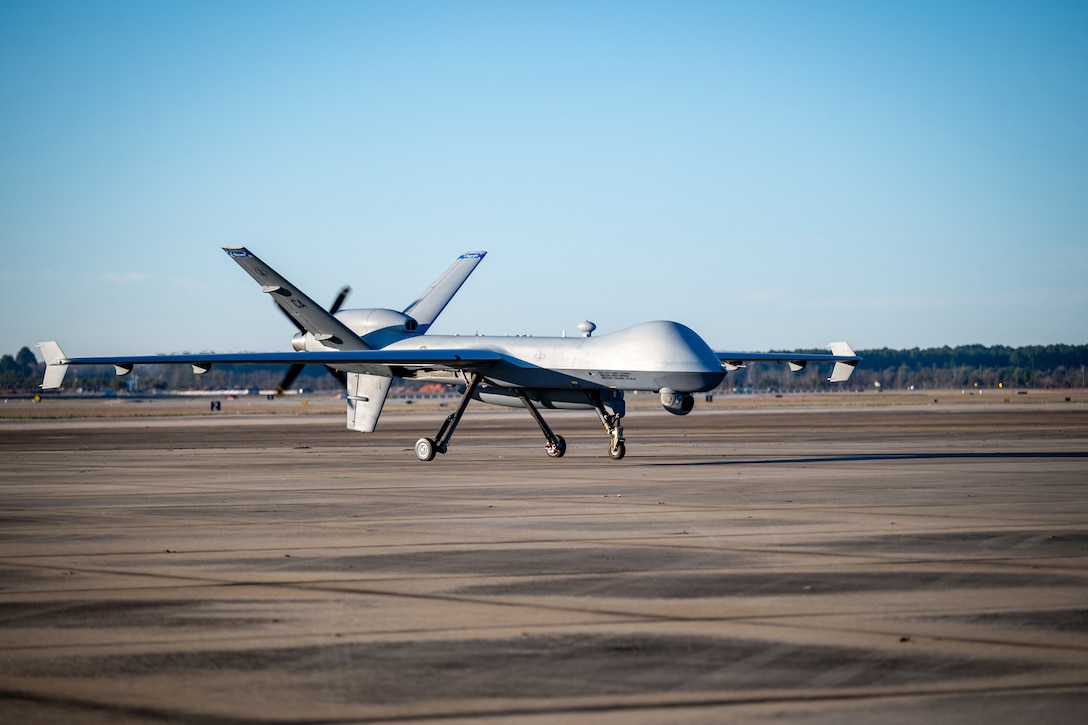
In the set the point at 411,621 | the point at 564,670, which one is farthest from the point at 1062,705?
the point at 411,621

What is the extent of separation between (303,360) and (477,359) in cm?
451

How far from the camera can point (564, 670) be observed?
8.00 m

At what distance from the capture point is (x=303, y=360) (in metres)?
28.9

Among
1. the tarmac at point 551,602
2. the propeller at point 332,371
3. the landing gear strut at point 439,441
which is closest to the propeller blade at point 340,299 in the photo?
the propeller at point 332,371

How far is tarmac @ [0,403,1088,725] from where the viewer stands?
24.0ft

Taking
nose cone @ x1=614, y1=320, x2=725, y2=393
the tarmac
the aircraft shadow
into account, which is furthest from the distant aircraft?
the tarmac

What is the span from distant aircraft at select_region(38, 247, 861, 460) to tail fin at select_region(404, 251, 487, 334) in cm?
3

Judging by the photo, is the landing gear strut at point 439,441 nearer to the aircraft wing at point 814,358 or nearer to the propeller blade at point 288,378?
the propeller blade at point 288,378

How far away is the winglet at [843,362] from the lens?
3334 cm

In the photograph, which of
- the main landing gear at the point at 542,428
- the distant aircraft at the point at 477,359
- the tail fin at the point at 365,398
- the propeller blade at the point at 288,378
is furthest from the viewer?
the propeller blade at the point at 288,378

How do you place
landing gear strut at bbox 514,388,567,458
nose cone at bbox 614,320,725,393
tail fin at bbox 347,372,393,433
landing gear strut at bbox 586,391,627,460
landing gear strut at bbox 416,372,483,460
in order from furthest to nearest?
1. tail fin at bbox 347,372,393,433
2. landing gear strut at bbox 514,388,567,458
3. landing gear strut at bbox 416,372,483,460
4. landing gear strut at bbox 586,391,627,460
5. nose cone at bbox 614,320,725,393

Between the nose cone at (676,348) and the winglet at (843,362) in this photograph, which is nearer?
the nose cone at (676,348)

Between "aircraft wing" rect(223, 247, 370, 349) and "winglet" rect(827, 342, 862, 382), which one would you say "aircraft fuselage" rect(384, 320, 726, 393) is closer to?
"aircraft wing" rect(223, 247, 370, 349)

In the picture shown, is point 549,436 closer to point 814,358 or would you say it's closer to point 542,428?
point 542,428
